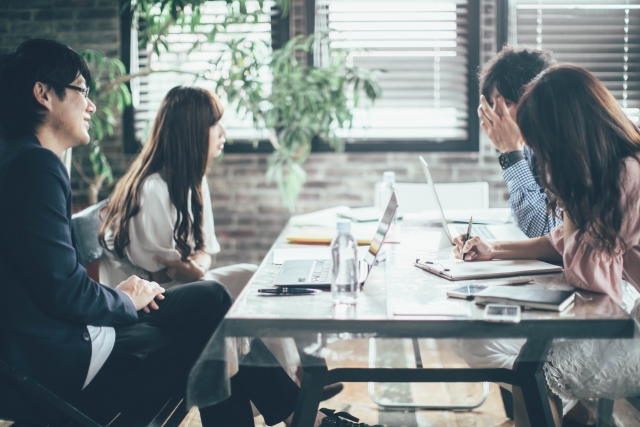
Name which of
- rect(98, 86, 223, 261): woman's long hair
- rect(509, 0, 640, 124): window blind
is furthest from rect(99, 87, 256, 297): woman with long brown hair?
rect(509, 0, 640, 124): window blind

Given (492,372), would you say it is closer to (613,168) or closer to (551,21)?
(613,168)

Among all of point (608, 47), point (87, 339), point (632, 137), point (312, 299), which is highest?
point (608, 47)

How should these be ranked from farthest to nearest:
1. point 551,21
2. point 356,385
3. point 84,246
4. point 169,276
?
point 551,21 → point 356,385 → point 169,276 → point 84,246

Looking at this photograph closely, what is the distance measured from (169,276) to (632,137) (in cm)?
144

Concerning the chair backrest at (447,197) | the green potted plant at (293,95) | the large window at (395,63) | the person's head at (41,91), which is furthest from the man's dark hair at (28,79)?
the large window at (395,63)

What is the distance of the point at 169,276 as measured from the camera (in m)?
2.09

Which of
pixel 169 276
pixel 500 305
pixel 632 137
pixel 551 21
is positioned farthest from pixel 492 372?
pixel 551 21

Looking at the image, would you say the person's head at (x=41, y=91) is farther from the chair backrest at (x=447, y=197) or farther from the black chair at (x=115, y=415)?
the chair backrest at (x=447, y=197)

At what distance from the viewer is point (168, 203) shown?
2029mm

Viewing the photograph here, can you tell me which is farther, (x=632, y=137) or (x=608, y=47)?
(x=608, y=47)

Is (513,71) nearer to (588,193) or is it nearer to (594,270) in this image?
(588,193)

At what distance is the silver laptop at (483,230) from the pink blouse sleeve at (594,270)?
61cm

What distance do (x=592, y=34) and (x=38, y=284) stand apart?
341 centimetres

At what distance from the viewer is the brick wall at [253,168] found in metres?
3.67
